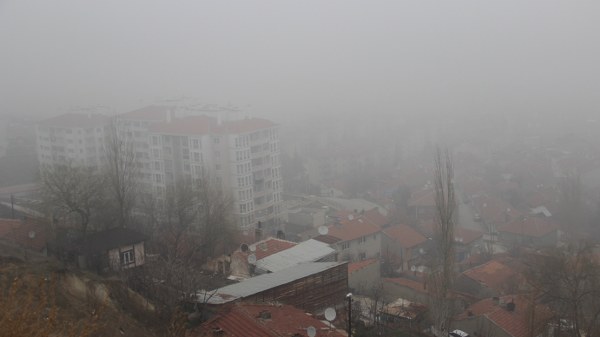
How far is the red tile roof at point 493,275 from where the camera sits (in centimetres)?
914

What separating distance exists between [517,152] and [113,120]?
19.2 m

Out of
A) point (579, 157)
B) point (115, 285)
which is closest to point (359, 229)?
point (115, 285)

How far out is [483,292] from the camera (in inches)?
359

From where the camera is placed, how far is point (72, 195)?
939 centimetres

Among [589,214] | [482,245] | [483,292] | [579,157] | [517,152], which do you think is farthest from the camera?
[517,152]

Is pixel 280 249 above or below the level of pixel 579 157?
above

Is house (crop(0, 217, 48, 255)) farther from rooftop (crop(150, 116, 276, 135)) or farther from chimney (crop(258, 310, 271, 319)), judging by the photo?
rooftop (crop(150, 116, 276, 135))

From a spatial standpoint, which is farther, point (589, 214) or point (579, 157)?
point (579, 157)

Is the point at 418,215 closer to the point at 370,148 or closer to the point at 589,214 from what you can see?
the point at 589,214

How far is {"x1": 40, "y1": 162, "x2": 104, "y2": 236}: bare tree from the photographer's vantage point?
9.02 m

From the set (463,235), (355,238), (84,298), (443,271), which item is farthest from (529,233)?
(84,298)

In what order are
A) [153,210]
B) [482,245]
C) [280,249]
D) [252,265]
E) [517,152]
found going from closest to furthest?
1. [252,265]
2. [280,249]
3. [153,210]
4. [482,245]
5. [517,152]

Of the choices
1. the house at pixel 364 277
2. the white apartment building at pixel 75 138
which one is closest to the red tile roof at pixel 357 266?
the house at pixel 364 277

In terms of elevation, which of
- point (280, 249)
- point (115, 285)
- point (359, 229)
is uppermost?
point (115, 285)
